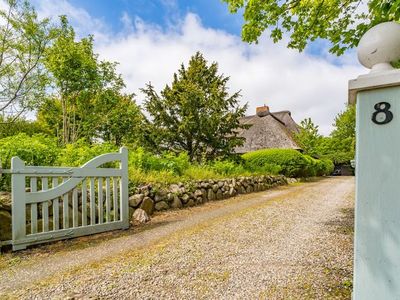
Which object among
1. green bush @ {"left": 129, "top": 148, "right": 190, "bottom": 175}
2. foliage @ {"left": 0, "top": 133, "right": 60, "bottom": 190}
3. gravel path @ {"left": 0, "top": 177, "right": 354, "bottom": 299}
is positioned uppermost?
foliage @ {"left": 0, "top": 133, "right": 60, "bottom": 190}

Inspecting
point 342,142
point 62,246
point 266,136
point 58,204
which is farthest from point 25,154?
point 342,142

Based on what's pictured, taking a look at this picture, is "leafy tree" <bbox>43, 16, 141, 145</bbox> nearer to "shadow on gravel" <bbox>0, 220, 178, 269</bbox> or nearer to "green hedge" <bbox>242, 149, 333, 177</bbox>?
"shadow on gravel" <bbox>0, 220, 178, 269</bbox>

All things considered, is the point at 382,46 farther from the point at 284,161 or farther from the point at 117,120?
the point at 284,161

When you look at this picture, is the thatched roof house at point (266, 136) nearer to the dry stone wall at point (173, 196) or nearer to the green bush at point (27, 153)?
the dry stone wall at point (173, 196)

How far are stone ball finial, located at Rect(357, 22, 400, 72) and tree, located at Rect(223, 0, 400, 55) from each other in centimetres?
358

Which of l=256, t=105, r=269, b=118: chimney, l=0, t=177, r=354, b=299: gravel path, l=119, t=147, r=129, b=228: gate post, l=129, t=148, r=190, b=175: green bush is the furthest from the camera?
l=256, t=105, r=269, b=118: chimney

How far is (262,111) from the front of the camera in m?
24.7

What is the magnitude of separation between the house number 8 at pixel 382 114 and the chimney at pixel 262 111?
2337cm

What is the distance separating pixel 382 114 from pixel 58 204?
13.0ft

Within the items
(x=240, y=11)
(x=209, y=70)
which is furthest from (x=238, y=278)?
(x=209, y=70)

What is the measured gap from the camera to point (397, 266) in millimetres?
1283

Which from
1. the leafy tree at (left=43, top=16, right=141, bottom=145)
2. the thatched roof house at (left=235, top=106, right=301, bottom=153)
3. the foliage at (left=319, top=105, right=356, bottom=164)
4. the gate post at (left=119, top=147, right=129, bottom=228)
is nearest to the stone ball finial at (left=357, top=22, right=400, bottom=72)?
the gate post at (left=119, top=147, right=129, bottom=228)

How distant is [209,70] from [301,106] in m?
21.2

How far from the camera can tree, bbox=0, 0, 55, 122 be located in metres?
8.90
